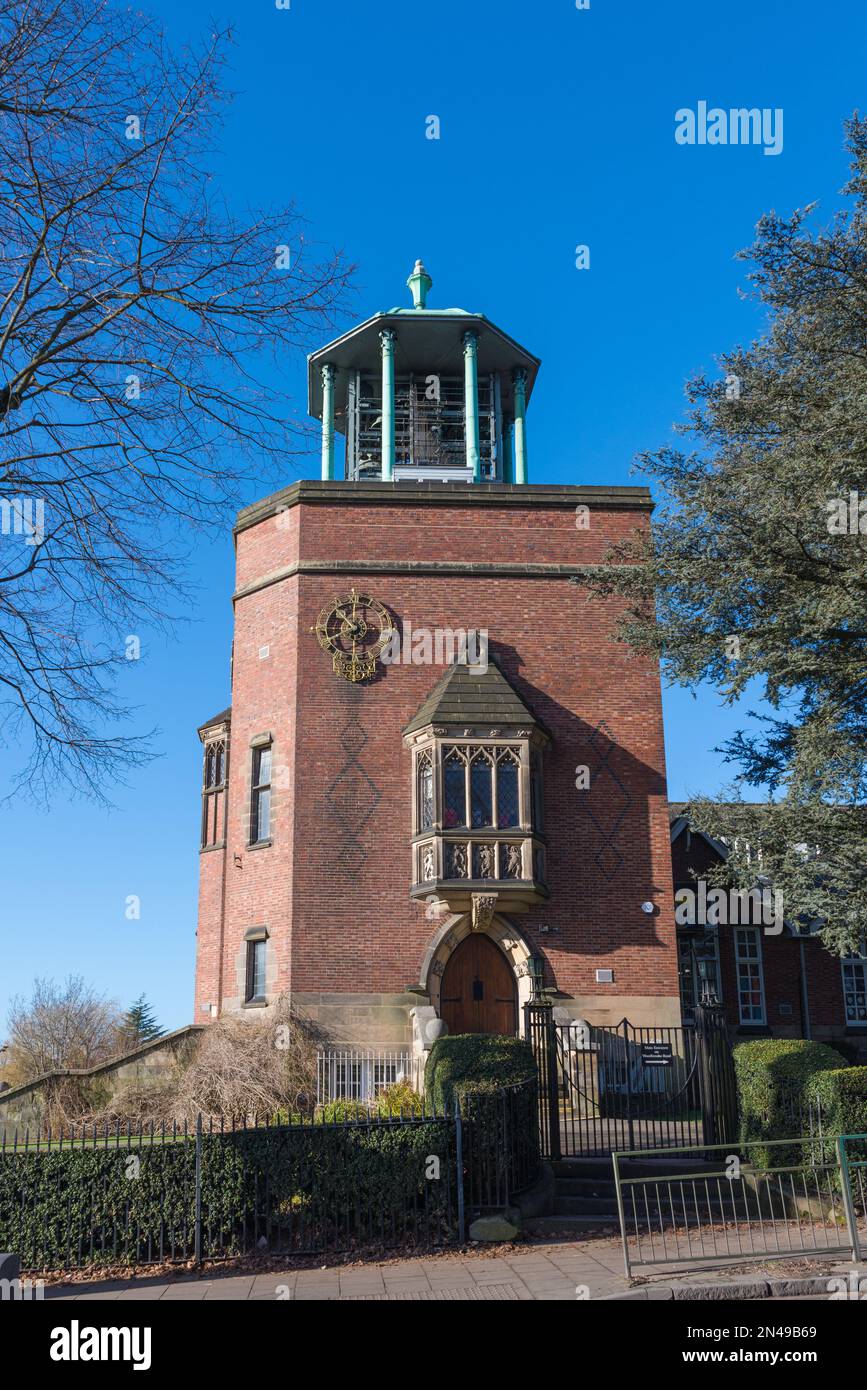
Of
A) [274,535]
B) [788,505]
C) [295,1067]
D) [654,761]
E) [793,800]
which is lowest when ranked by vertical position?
[295,1067]

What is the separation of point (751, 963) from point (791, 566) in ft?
50.0

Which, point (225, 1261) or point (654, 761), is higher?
point (654, 761)

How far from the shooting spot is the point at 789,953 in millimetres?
29531

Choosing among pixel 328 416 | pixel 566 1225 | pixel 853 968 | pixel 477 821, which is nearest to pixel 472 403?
pixel 328 416

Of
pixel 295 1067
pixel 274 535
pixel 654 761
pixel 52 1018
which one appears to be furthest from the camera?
pixel 52 1018

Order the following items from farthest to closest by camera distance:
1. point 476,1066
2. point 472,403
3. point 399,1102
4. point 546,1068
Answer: point 472,403 < point 399,1102 < point 546,1068 < point 476,1066

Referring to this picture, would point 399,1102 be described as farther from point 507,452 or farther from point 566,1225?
point 507,452

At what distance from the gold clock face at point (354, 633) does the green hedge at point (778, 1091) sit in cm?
1088

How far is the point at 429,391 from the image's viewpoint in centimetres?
2911

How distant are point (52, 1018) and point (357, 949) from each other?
19394mm

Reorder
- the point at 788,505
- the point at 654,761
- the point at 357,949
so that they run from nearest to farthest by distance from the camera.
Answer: the point at 788,505
the point at 357,949
the point at 654,761

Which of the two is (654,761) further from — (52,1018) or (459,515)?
(52,1018)

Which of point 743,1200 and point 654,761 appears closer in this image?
point 743,1200
